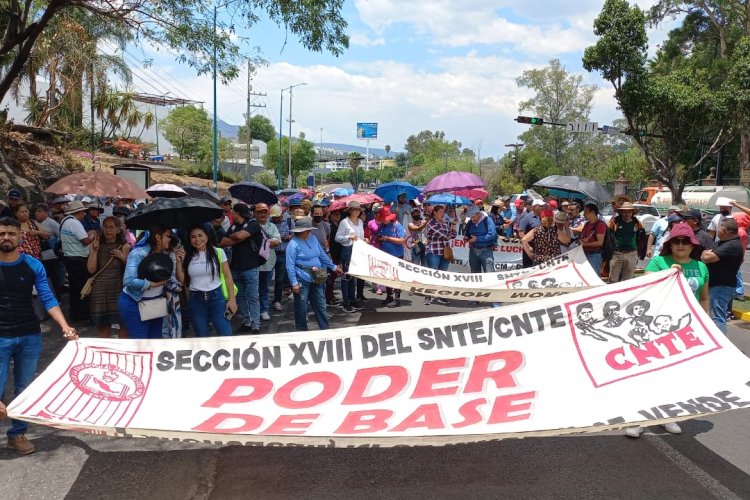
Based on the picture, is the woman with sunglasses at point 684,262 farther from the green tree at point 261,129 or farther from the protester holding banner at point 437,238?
the green tree at point 261,129

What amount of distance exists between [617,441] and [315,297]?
398 centimetres

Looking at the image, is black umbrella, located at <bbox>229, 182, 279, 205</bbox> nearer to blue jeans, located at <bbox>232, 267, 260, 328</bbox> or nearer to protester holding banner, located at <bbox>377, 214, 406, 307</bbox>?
protester holding banner, located at <bbox>377, 214, 406, 307</bbox>

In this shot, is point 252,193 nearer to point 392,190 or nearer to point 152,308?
point 392,190

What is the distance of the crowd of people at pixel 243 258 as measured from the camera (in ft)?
16.6

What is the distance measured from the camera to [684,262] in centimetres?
512

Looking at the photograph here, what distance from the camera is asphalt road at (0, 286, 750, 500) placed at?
4.04 metres

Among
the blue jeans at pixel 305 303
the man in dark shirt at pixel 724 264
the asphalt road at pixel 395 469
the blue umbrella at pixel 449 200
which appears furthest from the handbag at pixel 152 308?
the blue umbrella at pixel 449 200

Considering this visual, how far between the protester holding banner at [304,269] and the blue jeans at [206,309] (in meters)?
1.46

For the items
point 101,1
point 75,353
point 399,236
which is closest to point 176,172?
point 101,1

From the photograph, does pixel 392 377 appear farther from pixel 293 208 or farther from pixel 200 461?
pixel 293 208

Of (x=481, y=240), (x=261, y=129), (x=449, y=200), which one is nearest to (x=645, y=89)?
(x=449, y=200)

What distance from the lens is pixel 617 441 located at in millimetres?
4891

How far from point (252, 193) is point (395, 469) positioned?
332 inches

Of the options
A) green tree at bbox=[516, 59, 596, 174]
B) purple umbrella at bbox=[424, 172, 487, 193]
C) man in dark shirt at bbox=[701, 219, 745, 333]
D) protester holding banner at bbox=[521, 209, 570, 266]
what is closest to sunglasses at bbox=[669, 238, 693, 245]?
man in dark shirt at bbox=[701, 219, 745, 333]
